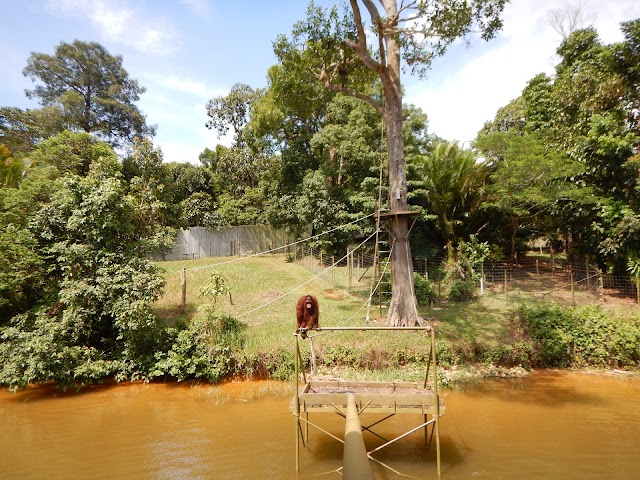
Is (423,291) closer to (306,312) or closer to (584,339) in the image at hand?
(584,339)

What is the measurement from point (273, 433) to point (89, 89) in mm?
30705

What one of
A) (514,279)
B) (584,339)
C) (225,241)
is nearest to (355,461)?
(584,339)

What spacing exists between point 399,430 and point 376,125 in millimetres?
14433

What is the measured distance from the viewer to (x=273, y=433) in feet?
21.9

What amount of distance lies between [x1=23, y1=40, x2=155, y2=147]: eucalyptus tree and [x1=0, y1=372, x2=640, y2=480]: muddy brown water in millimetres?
23588

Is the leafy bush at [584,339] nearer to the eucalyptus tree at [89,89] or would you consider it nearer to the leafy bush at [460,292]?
the leafy bush at [460,292]

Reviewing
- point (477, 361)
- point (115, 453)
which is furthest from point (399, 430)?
point (115, 453)

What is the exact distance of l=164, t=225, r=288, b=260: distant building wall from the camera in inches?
907

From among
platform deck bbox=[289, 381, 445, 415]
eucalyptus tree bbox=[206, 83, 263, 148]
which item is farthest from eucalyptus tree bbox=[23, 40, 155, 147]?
platform deck bbox=[289, 381, 445, 415]

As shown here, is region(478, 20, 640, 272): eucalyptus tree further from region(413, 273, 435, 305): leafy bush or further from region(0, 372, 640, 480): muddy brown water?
region(0, 372, 640, 480): muddy brown water

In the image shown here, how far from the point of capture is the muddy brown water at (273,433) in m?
5.53

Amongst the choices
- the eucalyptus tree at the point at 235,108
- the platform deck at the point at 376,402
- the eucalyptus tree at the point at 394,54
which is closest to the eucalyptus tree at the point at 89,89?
the eucalyptus tree at the point at 235,108

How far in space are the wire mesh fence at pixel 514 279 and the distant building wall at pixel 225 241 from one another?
447cm

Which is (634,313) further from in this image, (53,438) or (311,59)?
(53,438)
